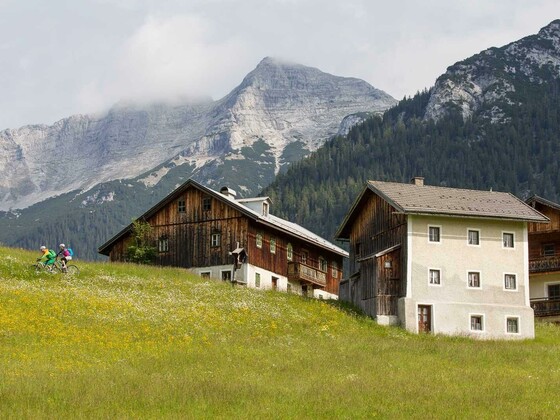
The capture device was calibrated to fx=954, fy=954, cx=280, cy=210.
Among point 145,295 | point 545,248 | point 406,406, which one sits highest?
point 545,248

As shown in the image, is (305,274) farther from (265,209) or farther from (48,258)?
(48,258)

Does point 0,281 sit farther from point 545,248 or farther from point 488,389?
point 545,248

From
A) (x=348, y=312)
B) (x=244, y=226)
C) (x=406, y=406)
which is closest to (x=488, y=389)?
(x=406, y=406)

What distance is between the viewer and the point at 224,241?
7581 cm

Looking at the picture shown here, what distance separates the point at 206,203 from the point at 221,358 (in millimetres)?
36392

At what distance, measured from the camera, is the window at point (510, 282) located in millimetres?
63688

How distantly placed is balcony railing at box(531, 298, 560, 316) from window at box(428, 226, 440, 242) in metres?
16.4

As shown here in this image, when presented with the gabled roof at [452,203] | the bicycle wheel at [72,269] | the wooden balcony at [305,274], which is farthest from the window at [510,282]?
the bicycle wheel at [72,269]

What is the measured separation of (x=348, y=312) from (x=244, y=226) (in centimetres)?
1657

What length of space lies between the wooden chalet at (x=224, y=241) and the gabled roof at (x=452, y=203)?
36.7ft

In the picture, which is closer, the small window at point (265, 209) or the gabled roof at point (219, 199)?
the gabled roof at point (219, 199)

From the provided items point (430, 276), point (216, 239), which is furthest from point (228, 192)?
point (430, 276)

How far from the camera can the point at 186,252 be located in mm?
77250

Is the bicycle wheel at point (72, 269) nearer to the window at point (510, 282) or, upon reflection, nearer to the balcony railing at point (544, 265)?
the window at point (510, 282)
